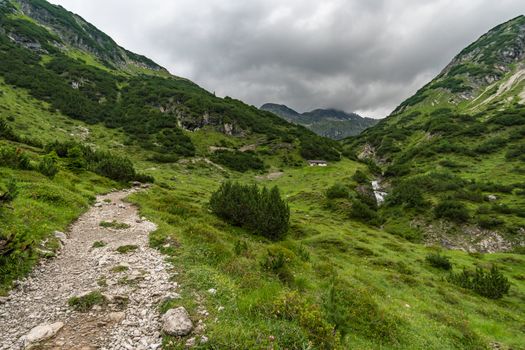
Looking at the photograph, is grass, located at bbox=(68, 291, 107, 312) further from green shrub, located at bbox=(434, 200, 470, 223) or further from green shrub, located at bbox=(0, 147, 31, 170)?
green shrub, located at bbox=(434, 200, 470, 223)

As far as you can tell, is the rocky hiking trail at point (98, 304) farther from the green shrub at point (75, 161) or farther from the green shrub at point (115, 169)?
the green shrub at point (115, 169)

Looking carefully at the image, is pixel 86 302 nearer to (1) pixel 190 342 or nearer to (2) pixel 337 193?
(1) pixel 190 342

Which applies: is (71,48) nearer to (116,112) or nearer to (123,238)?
(116,112)

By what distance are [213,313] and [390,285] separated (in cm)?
1800

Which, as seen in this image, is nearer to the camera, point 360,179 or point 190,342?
point 190,342

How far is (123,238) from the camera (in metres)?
15.5

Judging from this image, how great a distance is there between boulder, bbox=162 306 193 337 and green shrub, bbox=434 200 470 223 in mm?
56805

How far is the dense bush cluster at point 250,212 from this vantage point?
1099 inches

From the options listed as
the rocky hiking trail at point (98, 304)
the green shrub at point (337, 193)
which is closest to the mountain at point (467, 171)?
the green shrub at point (337, 193)

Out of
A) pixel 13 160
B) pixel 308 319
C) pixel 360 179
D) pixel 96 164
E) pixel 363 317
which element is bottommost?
pixel 363 317

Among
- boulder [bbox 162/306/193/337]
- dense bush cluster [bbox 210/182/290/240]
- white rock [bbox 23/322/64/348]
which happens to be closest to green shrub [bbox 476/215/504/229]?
dense bush cluster [bbox 210/182/290/240]

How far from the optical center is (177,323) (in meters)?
7.13

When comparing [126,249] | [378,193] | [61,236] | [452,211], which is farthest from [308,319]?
[378,193]

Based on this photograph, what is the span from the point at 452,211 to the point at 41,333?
2342 inches
